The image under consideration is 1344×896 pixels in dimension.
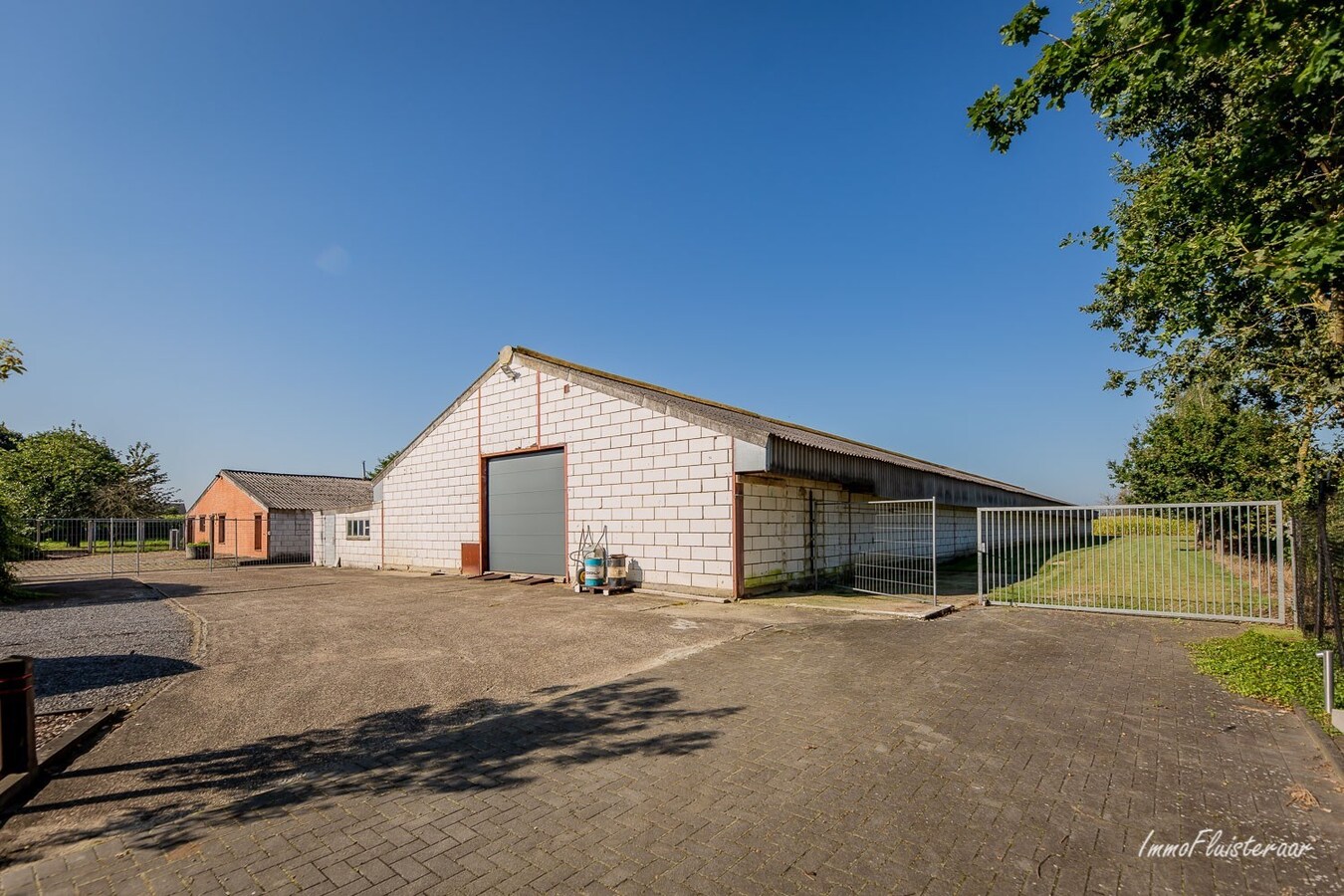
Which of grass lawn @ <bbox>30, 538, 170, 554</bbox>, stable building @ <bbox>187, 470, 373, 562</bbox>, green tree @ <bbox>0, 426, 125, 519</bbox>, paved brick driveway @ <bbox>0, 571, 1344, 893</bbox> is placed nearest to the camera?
paved brick driveway @ <bbox>0, 571, 1344, 893</bbox>

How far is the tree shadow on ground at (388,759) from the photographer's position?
3.90 m

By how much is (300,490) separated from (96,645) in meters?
27.4

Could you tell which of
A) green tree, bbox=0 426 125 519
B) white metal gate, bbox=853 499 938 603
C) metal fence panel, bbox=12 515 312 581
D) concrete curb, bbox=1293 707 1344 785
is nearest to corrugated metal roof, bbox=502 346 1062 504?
white metal gate, bbox=853 499 938 603

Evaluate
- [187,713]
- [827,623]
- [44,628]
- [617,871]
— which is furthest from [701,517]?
[44,628]

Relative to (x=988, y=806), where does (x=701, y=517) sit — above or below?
above

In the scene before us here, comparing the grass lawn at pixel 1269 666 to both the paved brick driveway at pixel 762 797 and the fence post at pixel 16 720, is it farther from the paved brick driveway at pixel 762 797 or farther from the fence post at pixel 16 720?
the fence post at pixel 16 720

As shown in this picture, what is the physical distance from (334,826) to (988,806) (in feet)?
13.3

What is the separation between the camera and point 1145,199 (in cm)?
1162

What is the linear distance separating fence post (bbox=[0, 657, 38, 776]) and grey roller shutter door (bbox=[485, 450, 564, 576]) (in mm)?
11997

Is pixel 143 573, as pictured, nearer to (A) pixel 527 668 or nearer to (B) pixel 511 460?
(B) pixel 511 460

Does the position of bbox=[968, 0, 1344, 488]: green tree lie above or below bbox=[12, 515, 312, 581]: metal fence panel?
above

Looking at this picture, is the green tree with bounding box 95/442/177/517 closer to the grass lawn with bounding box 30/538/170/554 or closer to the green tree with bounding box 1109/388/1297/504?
the grass lawn with bounding box 30/538/170/554

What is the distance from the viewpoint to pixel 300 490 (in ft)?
109

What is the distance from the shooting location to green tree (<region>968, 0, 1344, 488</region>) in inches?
217
